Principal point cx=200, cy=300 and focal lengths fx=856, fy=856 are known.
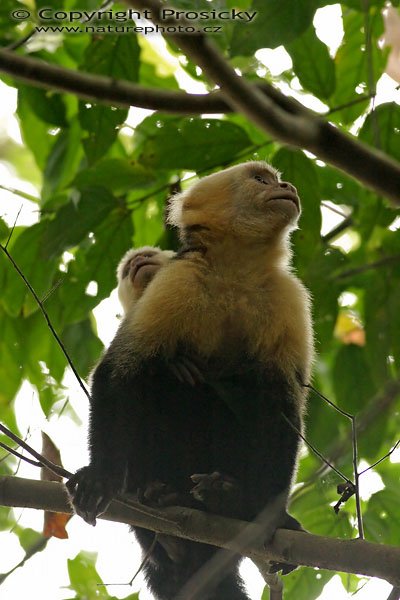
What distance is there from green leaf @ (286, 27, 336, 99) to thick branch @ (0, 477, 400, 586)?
5.64 feet

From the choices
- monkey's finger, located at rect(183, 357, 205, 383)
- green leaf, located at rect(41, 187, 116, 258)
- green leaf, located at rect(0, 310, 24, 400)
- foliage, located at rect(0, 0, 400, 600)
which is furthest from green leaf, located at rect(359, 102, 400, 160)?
green leaf, located at rect(0, 310, 24, 400)

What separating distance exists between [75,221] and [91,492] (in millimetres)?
1186

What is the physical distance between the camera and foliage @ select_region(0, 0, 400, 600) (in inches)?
131

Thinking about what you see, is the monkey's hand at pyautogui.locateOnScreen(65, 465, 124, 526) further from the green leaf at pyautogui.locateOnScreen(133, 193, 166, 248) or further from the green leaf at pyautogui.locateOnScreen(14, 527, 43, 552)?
the green leaf at pyautogui.locateOnScreen(133, 193, 166, 248)

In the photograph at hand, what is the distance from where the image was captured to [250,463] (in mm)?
3369

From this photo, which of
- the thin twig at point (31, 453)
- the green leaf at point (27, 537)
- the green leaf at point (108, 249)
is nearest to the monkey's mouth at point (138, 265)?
the green leaf at point (108, 249)

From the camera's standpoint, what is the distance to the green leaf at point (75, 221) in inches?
143

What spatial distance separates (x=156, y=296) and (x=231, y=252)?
1.49 feet

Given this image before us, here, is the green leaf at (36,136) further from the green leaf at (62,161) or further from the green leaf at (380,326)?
the green leaf at (380,326)

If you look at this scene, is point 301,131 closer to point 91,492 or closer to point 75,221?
point 91,492

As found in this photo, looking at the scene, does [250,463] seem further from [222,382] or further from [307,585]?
[307,585]

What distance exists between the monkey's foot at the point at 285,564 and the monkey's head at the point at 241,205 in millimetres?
1328

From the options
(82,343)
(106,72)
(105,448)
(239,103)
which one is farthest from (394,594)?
(82,343)

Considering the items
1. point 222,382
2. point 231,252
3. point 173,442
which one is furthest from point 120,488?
point 231,252
